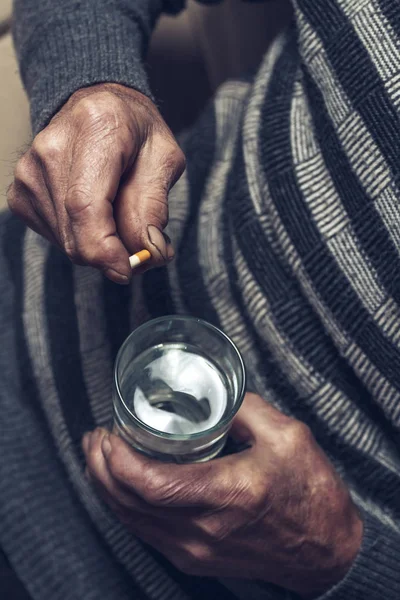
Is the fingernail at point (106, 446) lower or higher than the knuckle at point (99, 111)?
lower

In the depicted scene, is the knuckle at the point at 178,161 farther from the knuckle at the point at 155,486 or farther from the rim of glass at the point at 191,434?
the knuckle at the point at 155,486

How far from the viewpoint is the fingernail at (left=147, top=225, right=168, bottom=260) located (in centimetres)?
49

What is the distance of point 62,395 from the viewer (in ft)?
2.26

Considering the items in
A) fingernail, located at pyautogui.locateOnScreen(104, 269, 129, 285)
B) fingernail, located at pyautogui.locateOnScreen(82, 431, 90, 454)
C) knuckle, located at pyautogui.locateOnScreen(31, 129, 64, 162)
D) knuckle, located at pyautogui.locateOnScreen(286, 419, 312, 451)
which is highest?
knuckle, located at pyautogui.locateOnScreen(31, 129, 64, 162)

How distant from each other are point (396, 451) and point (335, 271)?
0.19 m

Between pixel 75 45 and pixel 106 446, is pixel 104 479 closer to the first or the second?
pixel 106 446

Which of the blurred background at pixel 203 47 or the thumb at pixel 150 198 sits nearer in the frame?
the thumb at pixel 150 198

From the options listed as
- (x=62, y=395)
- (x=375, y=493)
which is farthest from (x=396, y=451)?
(x=62, y=395)

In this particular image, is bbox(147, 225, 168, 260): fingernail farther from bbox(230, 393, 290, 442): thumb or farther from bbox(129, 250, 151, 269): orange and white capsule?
bbox(230, 393, 290, 442): thumb

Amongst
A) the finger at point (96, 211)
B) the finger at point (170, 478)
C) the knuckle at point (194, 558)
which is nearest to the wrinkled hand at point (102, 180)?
the finger at point (96, 211)

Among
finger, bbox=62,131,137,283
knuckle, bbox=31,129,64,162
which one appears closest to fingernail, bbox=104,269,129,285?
finger, bbox=62,131,137,283

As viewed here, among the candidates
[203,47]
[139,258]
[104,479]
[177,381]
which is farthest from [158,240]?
[203,47]

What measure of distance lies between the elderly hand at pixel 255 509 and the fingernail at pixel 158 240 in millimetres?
169

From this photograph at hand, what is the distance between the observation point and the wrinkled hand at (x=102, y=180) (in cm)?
48
